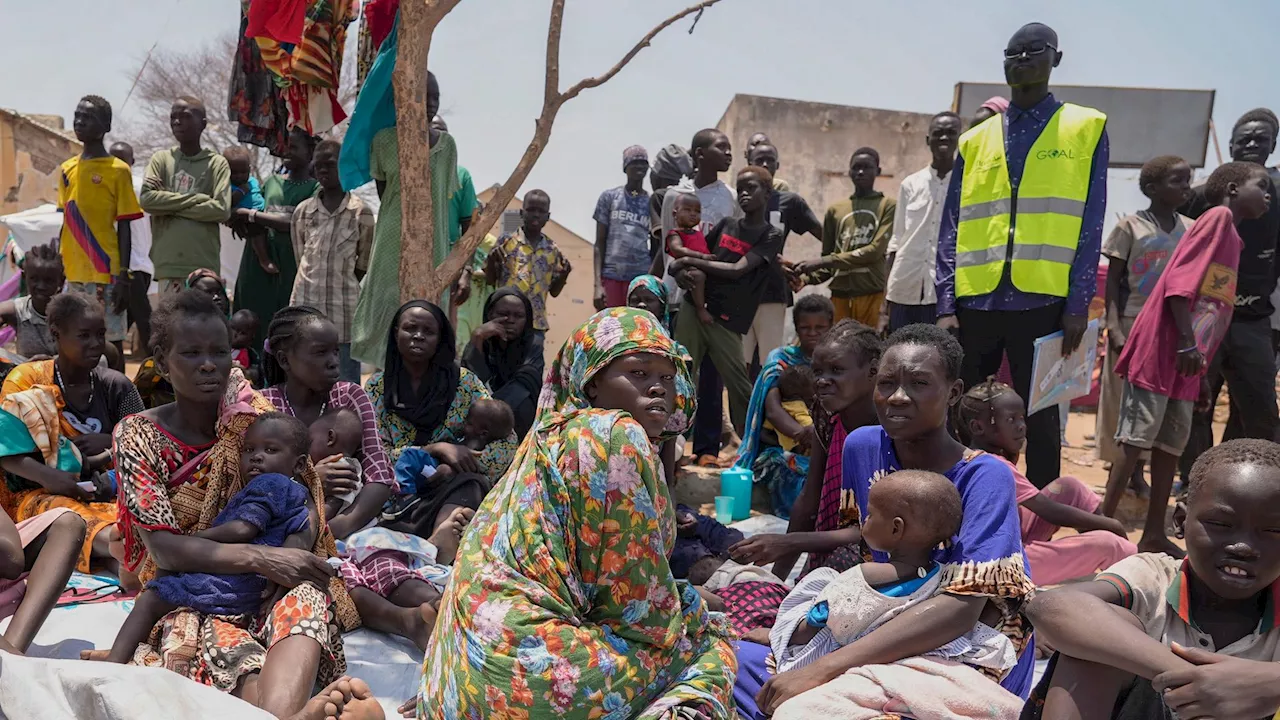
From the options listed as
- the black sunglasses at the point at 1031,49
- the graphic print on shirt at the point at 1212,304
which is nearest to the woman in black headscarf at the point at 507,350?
the black sunglasses at the point at 1031,49

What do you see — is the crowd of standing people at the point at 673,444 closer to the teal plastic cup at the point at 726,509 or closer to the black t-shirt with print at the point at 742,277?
the black t-shirt with print at the point at 742,277

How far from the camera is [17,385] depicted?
4.39 meters

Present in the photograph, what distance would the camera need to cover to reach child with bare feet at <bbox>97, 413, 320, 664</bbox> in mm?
3045

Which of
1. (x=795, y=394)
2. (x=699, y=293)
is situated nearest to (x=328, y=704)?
(x=795, y=394)

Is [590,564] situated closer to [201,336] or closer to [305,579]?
[305,579]

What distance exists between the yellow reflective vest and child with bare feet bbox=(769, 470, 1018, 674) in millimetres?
2411

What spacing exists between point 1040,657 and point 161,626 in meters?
2.89

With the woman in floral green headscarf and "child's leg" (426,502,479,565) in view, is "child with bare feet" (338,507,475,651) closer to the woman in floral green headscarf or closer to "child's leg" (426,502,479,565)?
"child's leg" (426,502,479,565)

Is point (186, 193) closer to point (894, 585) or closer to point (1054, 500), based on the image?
point (1054, 500)

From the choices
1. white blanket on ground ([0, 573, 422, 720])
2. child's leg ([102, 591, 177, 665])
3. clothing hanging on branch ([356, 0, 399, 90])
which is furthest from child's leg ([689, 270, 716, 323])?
child's leg ([102, 591, 177, 665])

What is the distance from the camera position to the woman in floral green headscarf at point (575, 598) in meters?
2.35

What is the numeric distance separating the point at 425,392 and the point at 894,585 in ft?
8.95

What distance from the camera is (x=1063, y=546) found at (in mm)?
4176

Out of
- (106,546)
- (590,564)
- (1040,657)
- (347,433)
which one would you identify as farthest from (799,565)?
(106,546)
